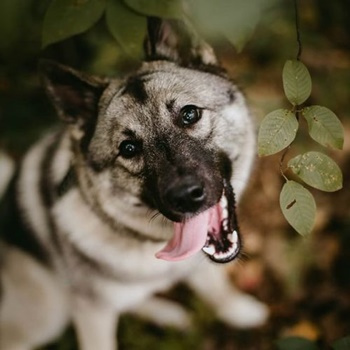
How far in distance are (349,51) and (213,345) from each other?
2191mm

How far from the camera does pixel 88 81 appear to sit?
1920 millimetres

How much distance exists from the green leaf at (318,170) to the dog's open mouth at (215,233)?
0.50 meters

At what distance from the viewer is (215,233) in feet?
6.31

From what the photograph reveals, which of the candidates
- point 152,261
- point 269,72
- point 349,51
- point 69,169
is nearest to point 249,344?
point 152,261

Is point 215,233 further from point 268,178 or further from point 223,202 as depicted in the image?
point 268,178

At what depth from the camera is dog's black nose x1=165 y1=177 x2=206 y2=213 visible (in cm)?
166

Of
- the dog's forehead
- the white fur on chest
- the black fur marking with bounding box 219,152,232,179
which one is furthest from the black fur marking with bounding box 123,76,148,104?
the white fur on chest

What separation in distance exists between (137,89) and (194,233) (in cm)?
59

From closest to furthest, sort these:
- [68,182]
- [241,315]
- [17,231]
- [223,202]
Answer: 1. [223,202]
2. [68,182]
3. [17,231]
4. [241,315]

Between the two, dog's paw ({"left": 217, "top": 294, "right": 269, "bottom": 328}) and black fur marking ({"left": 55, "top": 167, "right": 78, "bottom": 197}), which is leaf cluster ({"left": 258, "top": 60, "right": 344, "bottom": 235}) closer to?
black fur marking ({"left": 55, "top": 167, "right": 78, "bottom": 197})

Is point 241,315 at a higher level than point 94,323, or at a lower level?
lower

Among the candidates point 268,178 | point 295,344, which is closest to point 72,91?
point 295,344

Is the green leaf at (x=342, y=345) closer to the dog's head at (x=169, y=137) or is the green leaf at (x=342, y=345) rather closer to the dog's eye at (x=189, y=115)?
the dog's head at (x=169, y=137)

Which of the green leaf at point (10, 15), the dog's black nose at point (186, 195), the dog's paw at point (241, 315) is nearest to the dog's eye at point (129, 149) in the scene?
the dog's black nose at point (186, 195)
